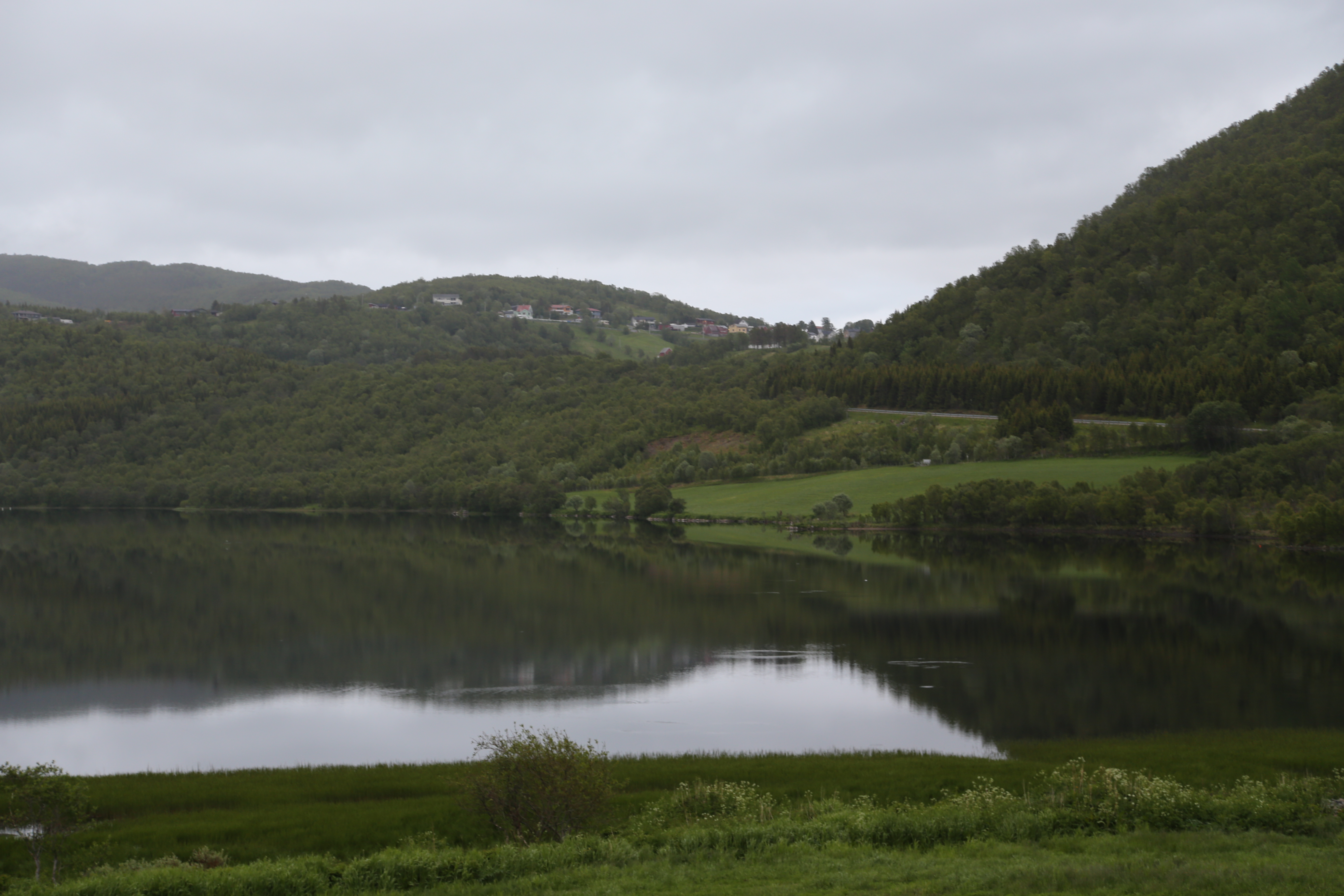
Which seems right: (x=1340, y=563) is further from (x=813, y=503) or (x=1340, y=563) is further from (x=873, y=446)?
(x=873, y=446)

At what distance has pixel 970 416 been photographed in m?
127

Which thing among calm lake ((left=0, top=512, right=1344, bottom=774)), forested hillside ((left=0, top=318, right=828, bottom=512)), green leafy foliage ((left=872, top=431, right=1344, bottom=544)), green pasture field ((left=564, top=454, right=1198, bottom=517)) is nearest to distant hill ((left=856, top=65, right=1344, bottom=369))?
green pasture field ((left=564, top=454, right=1198, bottom=517))

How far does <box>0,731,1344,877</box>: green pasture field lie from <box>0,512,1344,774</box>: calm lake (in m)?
3.20

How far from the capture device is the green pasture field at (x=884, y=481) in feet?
320

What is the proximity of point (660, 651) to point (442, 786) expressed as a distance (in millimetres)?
23668

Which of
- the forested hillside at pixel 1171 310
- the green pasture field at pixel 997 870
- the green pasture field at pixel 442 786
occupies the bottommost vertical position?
the green pasture field at pixel 442 786

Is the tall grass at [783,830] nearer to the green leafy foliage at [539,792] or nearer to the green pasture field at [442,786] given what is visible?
the green leafy foliage at [539,792]

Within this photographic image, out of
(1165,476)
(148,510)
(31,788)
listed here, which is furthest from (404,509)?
(31,788)

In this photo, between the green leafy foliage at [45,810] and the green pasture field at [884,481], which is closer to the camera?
the green leafy foliage at [45,810]

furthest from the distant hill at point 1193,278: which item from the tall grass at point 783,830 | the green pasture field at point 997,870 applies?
the green pasture field at point 997,870

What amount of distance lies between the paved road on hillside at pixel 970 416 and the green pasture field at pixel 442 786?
281 ft

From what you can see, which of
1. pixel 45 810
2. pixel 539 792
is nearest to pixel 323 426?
pixel 45 810

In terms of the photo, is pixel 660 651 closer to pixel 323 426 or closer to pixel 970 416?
pixel 970 416

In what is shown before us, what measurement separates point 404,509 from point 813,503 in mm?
73376
